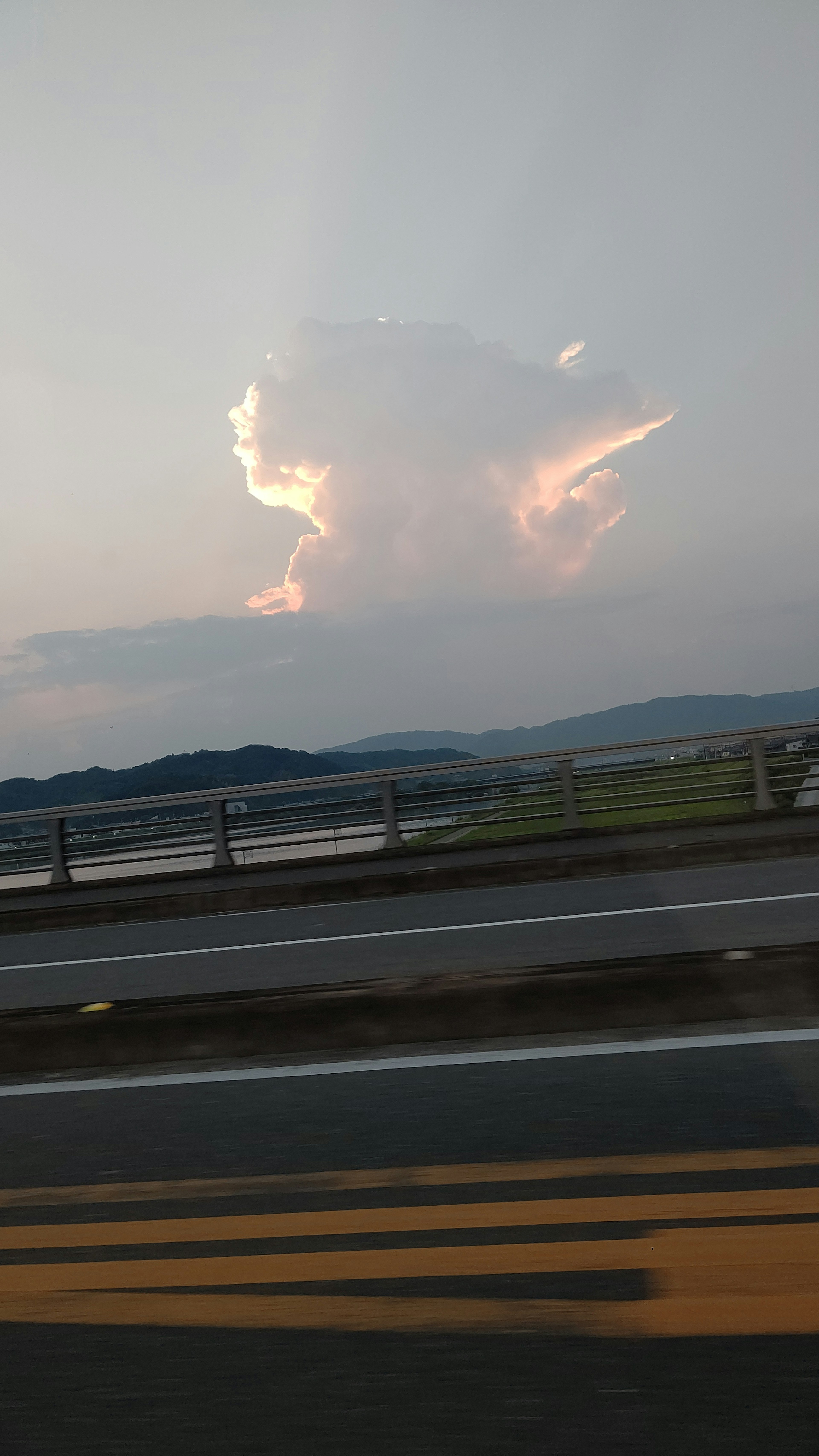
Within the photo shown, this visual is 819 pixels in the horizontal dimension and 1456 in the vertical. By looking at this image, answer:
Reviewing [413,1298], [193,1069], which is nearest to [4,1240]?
[413,1298]

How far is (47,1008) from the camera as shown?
5.76 metres

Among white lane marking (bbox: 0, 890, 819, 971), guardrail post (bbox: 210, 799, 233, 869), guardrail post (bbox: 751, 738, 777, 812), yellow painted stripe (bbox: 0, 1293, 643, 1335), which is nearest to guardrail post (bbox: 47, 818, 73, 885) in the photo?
guardrail post (bbox: 210, 799, 233, 869)

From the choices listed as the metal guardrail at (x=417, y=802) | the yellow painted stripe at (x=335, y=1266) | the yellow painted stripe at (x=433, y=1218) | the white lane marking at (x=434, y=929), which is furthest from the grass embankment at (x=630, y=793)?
the yellow painted stripe at (x=335, y=1266)

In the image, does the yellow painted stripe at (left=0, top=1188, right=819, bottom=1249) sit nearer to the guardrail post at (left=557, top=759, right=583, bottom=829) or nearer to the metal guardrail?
the metal guardrail

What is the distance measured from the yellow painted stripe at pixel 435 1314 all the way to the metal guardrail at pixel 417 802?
451 inches

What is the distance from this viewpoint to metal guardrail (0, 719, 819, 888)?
15195mm

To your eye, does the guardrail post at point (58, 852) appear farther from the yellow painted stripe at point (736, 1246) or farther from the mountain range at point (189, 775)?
the mountain range at point (189, 775)

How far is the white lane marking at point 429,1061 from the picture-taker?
460 centimetres

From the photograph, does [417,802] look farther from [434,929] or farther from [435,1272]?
[435,1272]

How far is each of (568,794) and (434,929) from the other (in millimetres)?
6470

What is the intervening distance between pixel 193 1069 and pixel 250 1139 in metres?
1.32

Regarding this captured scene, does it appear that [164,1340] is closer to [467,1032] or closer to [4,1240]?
[4,1240]

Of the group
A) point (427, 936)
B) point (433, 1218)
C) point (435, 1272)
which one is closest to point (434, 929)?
point (427, 936)

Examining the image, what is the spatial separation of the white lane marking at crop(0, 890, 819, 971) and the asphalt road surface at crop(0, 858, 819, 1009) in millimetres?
24
